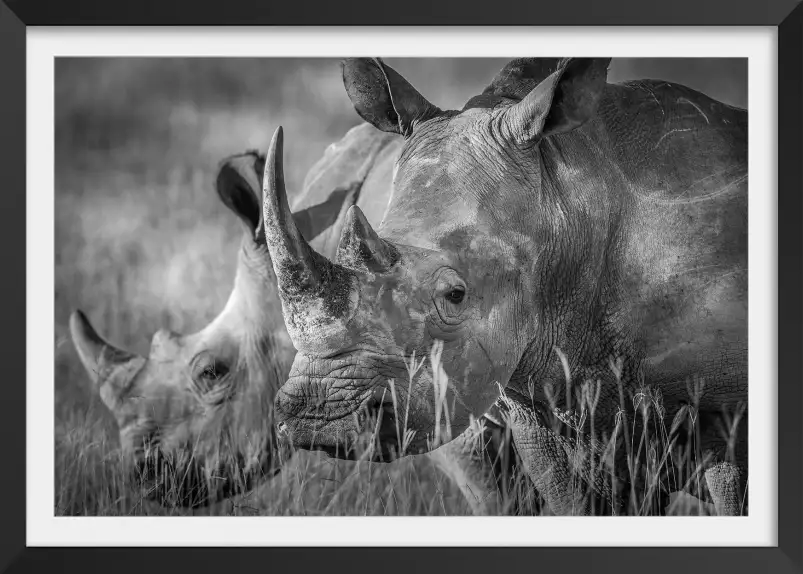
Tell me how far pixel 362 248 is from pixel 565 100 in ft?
3.04

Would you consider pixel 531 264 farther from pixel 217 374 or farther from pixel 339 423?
pixel 217 374

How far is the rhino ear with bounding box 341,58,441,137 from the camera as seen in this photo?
442 cm

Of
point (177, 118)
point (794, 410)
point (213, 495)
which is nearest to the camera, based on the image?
point (794, 410)

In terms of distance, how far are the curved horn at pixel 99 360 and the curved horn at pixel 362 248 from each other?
235 cm

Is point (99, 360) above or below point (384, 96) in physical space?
below

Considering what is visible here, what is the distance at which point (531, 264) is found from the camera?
416cm

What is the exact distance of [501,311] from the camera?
4000mm

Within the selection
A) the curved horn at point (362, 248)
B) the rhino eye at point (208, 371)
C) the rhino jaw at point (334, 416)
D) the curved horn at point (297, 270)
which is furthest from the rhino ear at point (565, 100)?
the rhino eye at point (208, 371)

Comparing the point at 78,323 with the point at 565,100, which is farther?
the point at 78,323

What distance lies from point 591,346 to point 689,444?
53 centimetres

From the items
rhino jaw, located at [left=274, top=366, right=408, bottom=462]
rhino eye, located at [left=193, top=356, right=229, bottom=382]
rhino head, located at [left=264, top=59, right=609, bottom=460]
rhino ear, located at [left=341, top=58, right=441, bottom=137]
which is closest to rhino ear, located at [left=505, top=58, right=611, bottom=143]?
rhino head, located at [left=264, top=59, right=609, bottom=460]

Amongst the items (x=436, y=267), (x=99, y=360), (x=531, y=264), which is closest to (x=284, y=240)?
(x=436, y=267)
